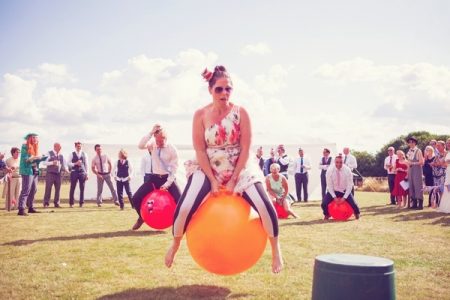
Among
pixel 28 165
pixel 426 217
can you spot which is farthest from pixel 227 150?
pixel 28 165

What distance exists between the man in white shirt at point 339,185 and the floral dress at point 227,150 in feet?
24.8

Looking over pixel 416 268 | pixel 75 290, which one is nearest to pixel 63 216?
pixel 75 290

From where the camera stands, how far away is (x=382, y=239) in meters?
8.28

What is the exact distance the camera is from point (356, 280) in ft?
10.00

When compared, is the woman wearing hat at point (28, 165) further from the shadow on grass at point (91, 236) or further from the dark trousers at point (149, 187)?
the dark trousers at point (149, 187)

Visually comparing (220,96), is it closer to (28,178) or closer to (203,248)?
(203,248)

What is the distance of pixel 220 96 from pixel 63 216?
394 inches

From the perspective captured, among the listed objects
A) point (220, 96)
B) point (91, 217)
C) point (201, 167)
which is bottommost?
point (91, 217)

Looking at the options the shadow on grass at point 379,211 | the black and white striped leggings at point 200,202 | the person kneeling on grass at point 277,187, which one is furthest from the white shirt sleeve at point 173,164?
the shadow on grass at point 379,211

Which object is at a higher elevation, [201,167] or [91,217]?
[201,167]

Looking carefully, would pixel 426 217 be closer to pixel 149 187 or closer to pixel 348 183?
pixel 348 183

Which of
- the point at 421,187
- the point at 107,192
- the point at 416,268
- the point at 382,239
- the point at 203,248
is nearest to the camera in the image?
the point at 203,248

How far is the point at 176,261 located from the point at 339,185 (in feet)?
23.2

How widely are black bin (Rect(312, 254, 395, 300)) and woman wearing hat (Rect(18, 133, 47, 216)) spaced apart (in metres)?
11.7
